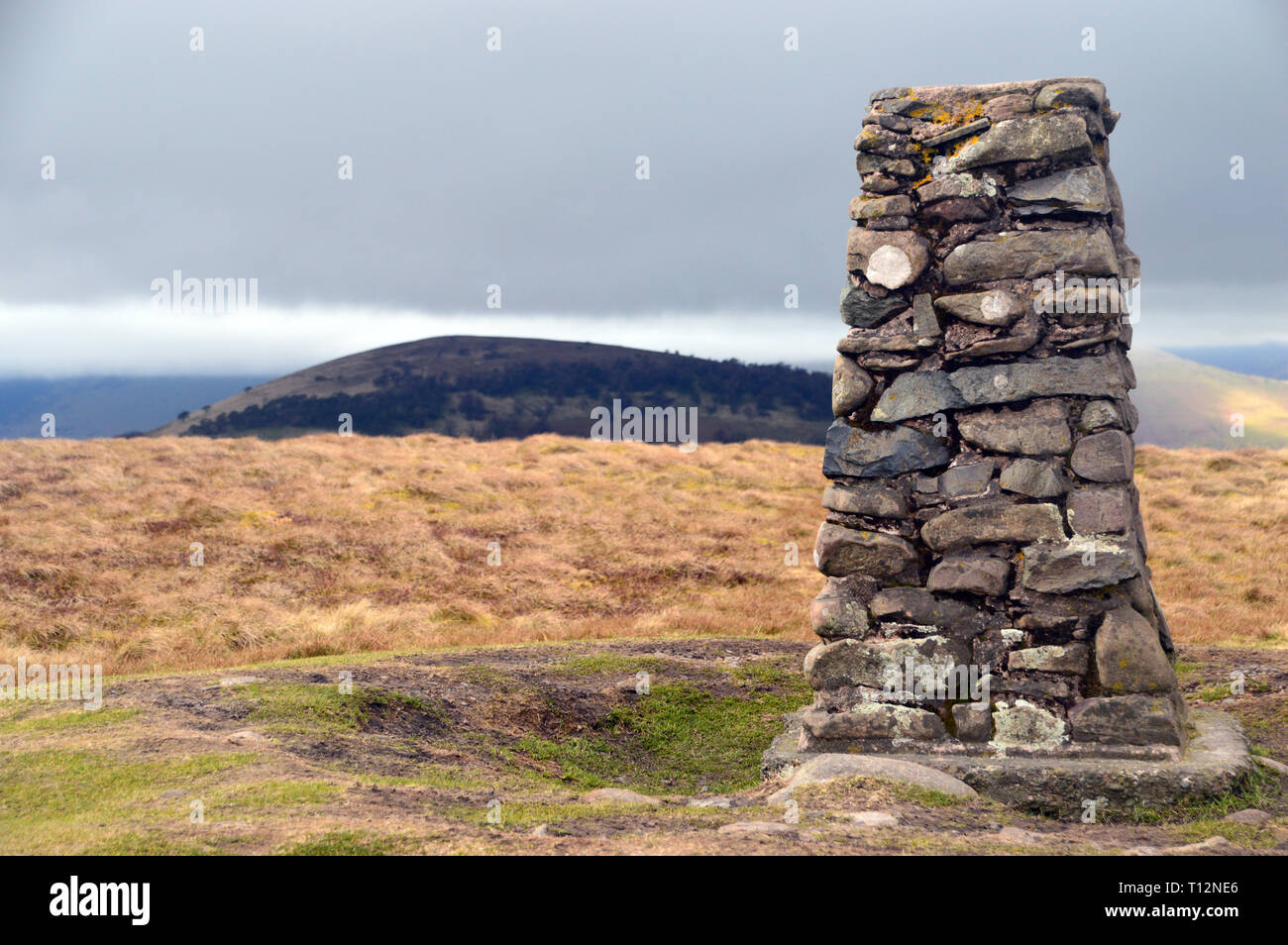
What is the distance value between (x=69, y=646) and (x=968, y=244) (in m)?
12.6

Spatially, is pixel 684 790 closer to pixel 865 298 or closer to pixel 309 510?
pixel 865 298

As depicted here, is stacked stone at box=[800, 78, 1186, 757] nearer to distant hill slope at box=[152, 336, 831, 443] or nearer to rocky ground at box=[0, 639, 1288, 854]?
rocky ground at box=[0, 639, 1288, 854]

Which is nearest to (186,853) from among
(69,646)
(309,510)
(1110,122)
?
(1110,122)

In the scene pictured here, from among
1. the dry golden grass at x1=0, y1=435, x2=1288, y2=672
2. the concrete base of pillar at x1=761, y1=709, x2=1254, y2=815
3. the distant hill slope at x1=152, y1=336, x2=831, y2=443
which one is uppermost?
the distant hill slope at x1=152, y1=336, x2=831, y2=443

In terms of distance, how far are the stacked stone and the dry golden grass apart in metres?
6.55

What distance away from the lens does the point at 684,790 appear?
7758 millimetres

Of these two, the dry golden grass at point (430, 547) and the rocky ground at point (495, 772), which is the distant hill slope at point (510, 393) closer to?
the dry golden grass at point (430, 547)

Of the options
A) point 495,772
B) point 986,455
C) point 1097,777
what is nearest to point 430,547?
point 495,772

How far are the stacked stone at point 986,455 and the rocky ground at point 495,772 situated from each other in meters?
0.91

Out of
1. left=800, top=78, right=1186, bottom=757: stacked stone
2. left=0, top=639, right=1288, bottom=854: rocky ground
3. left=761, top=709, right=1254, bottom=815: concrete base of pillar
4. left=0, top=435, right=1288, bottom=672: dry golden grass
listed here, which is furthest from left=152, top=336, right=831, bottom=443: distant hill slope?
left=761, top=709, right=1254, bottom=815: concrete base of pillar

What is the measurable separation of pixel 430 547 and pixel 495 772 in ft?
41.4

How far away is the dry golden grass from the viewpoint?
46.8ft

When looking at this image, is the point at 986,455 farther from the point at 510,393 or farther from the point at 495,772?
the point at 510,393

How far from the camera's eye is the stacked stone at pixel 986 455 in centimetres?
698
